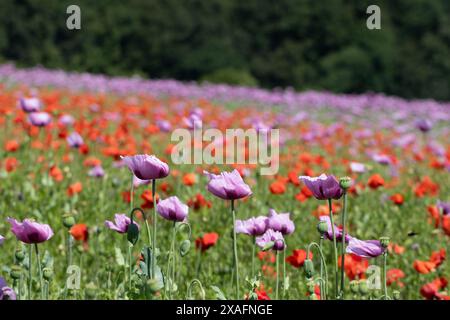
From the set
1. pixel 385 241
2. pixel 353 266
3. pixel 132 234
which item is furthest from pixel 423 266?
pixel 132 234

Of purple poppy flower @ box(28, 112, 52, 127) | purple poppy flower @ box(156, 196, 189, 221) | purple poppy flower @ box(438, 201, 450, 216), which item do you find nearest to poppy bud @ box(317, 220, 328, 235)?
purple poppy flower @ box(156, 196, 189, 221)

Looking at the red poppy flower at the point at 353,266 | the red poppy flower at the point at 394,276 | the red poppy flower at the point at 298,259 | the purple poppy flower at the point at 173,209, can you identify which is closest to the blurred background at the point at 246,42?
the red poppy flower at the point at 394,276

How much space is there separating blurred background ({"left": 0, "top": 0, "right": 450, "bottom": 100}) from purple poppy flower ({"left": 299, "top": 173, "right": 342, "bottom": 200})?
23779 millimetres

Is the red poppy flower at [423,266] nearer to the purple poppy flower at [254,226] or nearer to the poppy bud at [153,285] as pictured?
the purple poppy flower at [254,226]

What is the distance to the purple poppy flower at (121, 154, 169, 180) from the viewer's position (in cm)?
173

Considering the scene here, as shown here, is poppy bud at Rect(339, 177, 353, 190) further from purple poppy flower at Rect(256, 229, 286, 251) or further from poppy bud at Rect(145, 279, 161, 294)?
poppy bud at Rect(145, 279, 161, 294)

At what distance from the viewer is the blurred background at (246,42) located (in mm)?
25906

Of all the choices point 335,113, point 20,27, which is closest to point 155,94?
point 335,113

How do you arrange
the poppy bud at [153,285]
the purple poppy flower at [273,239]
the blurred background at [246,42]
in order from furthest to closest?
the blurred background at [246,42] → the purple poppy flower at [273,239] → the poppy bud at [153,285]

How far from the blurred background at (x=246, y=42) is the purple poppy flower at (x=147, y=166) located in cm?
2380

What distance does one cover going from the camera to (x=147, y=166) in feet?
5.72

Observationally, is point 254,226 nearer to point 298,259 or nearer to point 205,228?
point 298,259

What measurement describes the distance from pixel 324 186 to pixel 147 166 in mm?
432

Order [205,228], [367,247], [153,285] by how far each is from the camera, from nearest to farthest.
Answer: [153,285] → [367,247] → [205,228]
